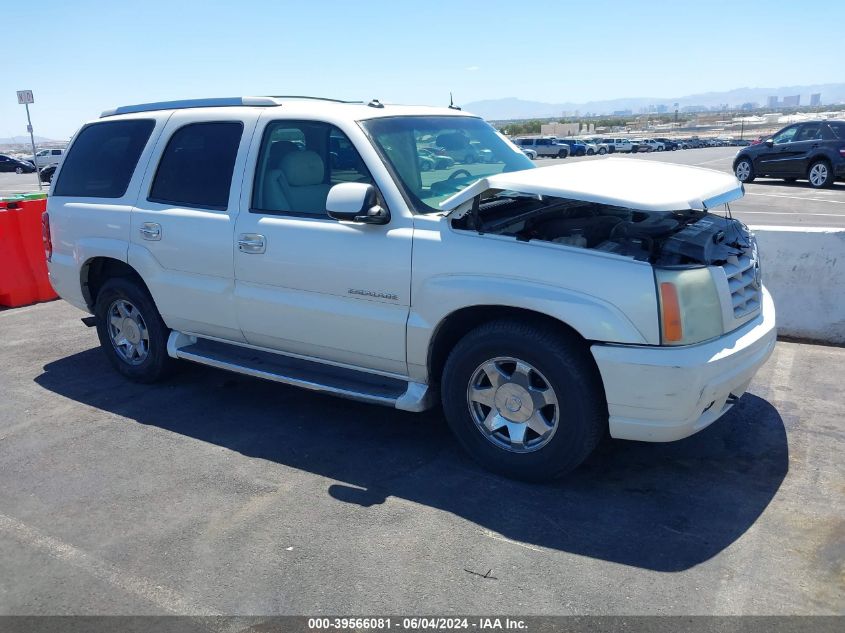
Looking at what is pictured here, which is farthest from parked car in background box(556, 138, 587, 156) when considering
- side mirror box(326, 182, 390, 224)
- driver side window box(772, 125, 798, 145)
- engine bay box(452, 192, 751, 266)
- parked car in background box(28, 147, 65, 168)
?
side mirror box(326, 182, 390, 224)

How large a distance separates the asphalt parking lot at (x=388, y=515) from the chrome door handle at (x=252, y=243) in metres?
1.18

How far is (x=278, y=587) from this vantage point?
10.9 ft

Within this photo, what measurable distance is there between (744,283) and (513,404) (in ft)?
4.63

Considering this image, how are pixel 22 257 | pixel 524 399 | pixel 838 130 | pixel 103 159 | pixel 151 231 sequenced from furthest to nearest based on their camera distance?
pixel 838 130, pixel 22 257, pixel 103 159, pixel 151 231, pixel 524 399

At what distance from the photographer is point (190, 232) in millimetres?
5113

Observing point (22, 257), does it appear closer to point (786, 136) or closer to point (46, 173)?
point (786, 136)

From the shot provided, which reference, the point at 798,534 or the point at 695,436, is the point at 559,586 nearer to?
the point at 798,534

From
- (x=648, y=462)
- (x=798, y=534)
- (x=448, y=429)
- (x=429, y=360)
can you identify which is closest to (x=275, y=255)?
(x=429, y=360)

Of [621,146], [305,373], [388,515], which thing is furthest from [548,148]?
[388,515]

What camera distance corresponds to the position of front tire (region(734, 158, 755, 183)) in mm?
21078

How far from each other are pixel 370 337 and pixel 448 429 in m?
0.91

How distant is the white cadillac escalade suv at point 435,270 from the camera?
373 centimetres

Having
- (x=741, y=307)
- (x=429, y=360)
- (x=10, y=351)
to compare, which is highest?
(x=741, y=307)

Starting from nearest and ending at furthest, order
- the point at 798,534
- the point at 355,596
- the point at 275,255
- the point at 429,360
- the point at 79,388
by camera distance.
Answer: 1. the point at 355,596
2. the point at 798,534
3. the point at 429,360
4. the point at 275,255
5. the point at 79,388
